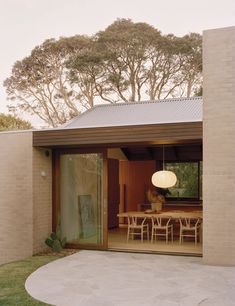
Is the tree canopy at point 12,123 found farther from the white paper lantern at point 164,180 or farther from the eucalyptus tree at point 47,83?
the white paper lantern at point 164,180

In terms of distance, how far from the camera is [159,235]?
1146 cm

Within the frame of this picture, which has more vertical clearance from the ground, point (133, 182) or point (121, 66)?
point (121, 66)

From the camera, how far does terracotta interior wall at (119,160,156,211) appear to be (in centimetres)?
1533

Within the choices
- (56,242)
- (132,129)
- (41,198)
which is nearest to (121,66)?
(41,198)

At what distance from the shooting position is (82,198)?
407 inches

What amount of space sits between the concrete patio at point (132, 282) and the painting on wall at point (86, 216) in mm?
1027

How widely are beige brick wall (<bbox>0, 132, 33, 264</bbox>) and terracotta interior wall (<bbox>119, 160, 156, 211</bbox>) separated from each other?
567cm

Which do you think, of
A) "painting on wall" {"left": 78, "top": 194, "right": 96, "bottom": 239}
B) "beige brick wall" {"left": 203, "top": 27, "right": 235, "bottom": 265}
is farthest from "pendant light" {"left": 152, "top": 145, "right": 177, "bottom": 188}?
"beige brick wall" {"left": 203, "top": 27, "right": 235, "bottom": 265}

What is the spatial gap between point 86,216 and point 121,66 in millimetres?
14273

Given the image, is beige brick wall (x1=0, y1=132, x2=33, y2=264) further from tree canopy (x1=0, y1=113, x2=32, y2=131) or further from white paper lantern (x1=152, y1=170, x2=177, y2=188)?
tree canopy (x1=0, y1=113, x2=32, y2=131)

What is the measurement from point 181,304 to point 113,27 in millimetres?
19280

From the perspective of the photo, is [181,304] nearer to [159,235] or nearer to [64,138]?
[64,138]

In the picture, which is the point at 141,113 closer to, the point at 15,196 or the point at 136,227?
the point at 136,227

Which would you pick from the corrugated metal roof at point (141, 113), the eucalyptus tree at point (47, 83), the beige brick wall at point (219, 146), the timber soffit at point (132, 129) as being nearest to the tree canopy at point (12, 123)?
the eucalyptus tree at point (47, 83)
